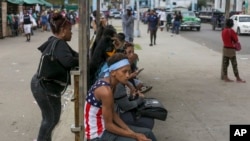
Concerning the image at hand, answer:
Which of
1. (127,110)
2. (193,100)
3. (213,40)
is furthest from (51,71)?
(213,40)

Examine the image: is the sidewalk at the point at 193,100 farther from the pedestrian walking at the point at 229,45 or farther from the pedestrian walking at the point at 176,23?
the pedestrian walking at the point at 176,23

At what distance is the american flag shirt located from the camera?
154 inches

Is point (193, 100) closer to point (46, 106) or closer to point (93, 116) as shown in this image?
point (46, 106)

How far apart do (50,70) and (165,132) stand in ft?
8.02

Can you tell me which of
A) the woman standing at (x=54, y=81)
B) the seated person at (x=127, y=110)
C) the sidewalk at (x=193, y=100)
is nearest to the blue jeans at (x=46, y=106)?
the woman standing at (x=54, y=81)

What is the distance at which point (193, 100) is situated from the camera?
8.77m

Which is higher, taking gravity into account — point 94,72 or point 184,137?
point 94,72

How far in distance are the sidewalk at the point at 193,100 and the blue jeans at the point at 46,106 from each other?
1.24 m

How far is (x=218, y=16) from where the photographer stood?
3909cm

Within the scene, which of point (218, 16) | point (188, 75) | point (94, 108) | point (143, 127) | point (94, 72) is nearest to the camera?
point (94, 108)

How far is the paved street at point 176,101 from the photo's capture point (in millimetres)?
6586

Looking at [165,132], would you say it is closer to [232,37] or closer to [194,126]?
[194,126]

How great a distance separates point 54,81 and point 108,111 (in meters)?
1.24

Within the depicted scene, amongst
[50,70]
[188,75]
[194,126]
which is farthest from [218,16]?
[50,70]
